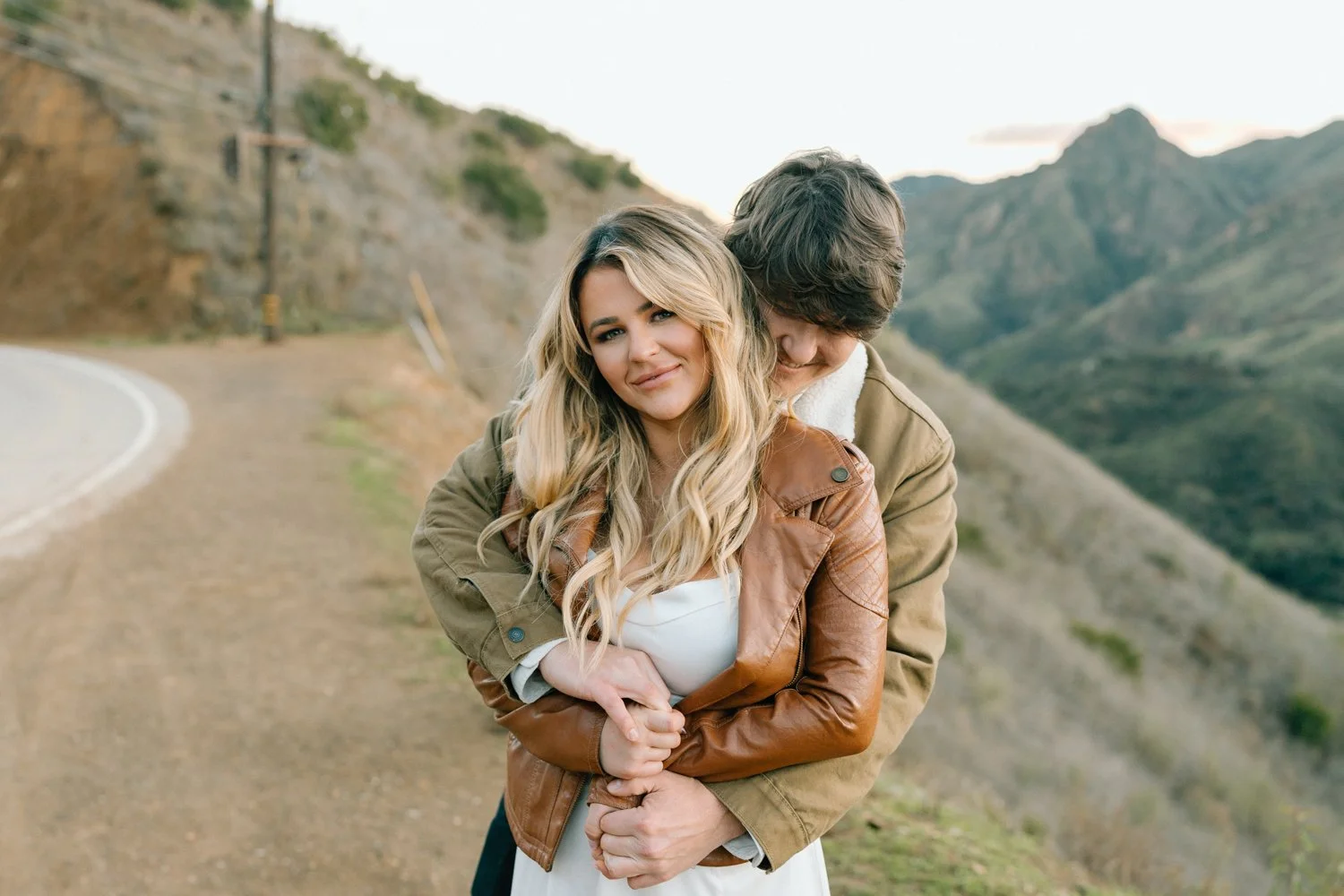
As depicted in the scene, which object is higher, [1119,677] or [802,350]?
[802,350]

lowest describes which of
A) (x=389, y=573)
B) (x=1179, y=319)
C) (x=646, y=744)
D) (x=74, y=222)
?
(x=1179, y=319)

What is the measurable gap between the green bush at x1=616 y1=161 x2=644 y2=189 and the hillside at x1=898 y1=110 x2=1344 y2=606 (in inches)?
1045

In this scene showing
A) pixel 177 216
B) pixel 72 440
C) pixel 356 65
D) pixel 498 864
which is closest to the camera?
pixel 498 864

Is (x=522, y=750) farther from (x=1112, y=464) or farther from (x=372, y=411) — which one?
(x=1112, y=464)

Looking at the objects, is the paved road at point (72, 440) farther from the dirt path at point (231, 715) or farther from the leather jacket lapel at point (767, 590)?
the leather jacket lapel at point (767, 590)

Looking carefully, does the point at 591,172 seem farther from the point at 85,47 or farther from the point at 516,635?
the point at 516,635

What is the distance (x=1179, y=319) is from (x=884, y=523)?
341 feet

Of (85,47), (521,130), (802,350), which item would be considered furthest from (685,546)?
(521,130)

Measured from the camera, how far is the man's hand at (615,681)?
5.66 ft

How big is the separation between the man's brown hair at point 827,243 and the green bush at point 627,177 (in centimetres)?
4321

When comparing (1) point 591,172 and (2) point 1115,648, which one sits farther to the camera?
(1) point 591,172

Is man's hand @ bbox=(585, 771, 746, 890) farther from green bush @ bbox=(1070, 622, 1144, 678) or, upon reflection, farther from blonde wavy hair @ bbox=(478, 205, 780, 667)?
green bush @ bbox=(1070, 622, 1144, 678)

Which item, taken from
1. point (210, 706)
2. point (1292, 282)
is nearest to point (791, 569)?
point (210, 706)

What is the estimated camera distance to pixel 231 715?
5434 mm
